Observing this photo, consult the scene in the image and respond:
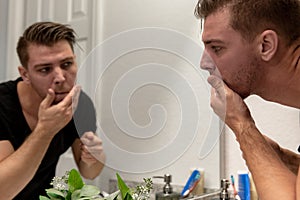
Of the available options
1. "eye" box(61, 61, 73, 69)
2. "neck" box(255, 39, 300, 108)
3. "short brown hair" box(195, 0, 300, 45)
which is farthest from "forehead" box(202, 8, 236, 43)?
"eye" box(61, 61, 73, 69)

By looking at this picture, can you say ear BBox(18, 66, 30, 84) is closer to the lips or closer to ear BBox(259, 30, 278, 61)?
the lips

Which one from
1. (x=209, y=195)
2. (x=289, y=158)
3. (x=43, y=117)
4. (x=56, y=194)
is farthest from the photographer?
(x=209, y=195)

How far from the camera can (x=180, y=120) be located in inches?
33.3

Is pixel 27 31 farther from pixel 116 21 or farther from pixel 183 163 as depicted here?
pixel 183 163

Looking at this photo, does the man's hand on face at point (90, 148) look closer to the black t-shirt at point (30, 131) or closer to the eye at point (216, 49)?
the black t-shirt at point (30, 131)

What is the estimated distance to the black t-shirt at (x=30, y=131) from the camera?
0.75 m

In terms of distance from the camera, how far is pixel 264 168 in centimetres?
69

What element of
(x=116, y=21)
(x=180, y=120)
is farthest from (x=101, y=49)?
(x=180, y=120)

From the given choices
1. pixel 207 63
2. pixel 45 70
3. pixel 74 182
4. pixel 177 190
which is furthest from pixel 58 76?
pixel 177 190

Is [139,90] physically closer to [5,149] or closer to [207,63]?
[207,63]

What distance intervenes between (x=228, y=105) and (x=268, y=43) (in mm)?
168

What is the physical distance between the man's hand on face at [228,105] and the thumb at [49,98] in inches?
14.5

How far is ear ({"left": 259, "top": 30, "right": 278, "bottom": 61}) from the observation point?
2.57 feet

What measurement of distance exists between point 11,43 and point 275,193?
0.65 meters
